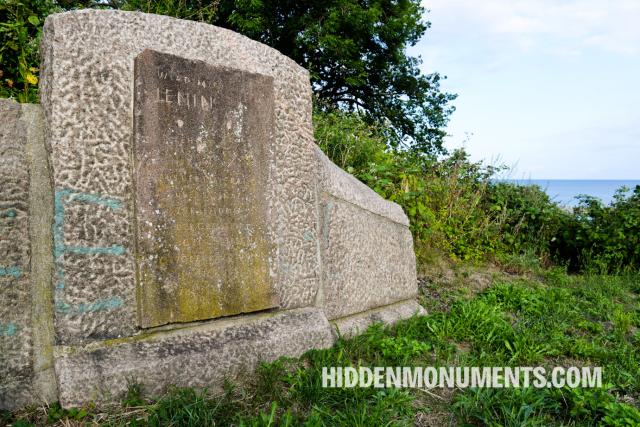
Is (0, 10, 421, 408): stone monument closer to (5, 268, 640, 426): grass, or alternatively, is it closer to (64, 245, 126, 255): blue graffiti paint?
(64, 245, 126, 255): blue graffiti paint

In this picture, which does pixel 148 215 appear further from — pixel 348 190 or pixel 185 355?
pixel 348 190

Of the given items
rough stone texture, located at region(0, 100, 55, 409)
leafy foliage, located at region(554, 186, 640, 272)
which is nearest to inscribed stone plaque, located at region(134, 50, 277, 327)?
rough stone texture, located at region(0, 100, 55, 409)

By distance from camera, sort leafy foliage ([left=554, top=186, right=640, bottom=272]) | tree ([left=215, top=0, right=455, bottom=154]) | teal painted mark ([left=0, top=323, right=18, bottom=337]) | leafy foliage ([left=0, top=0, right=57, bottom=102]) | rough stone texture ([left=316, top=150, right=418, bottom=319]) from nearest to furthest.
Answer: teal painted mark ([left=0, top=323, right=18, bottom=337]) → rough stone texture ([left=316, top=150, right=418, bottom=319]) → leafy foliage ([left=0, top=0, right=57, bottom=102]) → leafy foliage ([left=554, top=186, right=640, bottom=272]) → tree ([left=215, top=0, right=455, bottom=154])

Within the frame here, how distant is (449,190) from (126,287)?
473cm

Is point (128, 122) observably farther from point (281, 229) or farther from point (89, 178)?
point (281, 229)

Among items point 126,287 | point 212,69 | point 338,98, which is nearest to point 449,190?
point 212,69

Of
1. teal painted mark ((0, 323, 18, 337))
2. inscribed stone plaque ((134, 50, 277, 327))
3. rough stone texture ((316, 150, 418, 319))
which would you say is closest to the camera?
teal painted mark ((0, 323, 18, 337))

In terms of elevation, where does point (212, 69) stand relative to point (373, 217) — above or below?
above

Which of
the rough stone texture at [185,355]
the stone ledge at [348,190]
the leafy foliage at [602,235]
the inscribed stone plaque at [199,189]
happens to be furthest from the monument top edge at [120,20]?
the leafy foliage at [602,235]

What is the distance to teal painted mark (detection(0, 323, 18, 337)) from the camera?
6.24 ft

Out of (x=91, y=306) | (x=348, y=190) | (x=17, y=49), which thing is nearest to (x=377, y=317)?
(x=348, y=190)

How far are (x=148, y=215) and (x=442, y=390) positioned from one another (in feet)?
5.42

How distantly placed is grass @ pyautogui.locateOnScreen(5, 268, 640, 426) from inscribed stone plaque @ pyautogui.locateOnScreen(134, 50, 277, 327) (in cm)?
40

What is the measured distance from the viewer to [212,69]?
233cm
